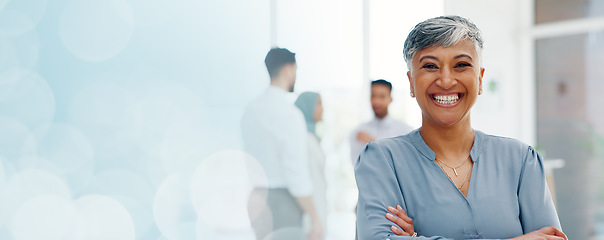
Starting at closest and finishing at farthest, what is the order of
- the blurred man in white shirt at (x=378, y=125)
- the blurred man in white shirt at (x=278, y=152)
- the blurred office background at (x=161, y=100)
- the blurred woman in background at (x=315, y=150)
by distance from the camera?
the blurred office background at (x=161, y=100), the blurred man in white shirt at (x=278, y=152), the blurred woman in background at (x=315, y=150), the blurred man in white shirt at (x=378, y=125)

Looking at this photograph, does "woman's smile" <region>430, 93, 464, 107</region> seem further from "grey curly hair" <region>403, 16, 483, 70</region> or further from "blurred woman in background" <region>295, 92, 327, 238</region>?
"blurred woman in background" <region>295, 92, 327, 238</region>

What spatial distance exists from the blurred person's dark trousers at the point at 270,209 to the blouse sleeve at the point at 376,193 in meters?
1.79

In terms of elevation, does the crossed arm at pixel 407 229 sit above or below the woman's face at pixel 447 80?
below

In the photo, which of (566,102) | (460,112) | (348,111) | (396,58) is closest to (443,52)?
(460,112)

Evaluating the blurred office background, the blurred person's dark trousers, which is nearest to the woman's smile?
the blurred office background

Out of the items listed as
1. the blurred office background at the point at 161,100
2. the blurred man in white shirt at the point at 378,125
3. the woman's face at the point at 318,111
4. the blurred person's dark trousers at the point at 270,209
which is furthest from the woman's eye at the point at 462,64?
the blurred man in white shirt at the point at 378,125

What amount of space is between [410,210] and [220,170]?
180cm

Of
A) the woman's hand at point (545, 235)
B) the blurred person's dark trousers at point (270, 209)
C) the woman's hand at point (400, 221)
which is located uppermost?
the woman's hand at point (400, 221)

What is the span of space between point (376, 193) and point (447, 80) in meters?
0.31

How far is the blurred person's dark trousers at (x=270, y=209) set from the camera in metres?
3.01

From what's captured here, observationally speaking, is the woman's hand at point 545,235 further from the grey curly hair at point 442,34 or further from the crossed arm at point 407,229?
the grey curly hair at point 442,34

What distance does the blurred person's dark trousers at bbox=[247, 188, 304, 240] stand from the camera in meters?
3.01

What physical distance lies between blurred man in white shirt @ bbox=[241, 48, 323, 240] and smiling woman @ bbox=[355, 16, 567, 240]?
62.8 inches

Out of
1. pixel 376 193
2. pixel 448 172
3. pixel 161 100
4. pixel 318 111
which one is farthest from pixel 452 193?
pixel 318 111
